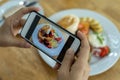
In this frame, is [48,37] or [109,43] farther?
[109,43]

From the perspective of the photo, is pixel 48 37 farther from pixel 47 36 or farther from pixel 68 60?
pixel 68 60

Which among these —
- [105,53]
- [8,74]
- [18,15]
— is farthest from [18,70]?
[105,53]

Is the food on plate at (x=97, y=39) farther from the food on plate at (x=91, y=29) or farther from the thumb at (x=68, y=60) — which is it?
the thumb at (x=68, y=60)

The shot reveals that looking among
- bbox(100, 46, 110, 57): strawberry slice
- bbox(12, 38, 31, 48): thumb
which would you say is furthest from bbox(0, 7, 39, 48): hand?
bbox(100, 46, 110, 57): strawberry slice

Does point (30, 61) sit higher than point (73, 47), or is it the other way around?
point (73, 47)

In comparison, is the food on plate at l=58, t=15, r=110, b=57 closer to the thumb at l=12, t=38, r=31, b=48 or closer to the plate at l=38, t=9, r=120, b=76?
the plate at l=38, t=9, r=120, b=76

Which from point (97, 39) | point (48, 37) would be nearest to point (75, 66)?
point (48, 37)

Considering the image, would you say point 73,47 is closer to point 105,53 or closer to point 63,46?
point 63,46

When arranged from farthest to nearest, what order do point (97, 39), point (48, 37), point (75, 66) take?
1. point (97, 39)
2. point (48, 37)
3. point (75, 66)
